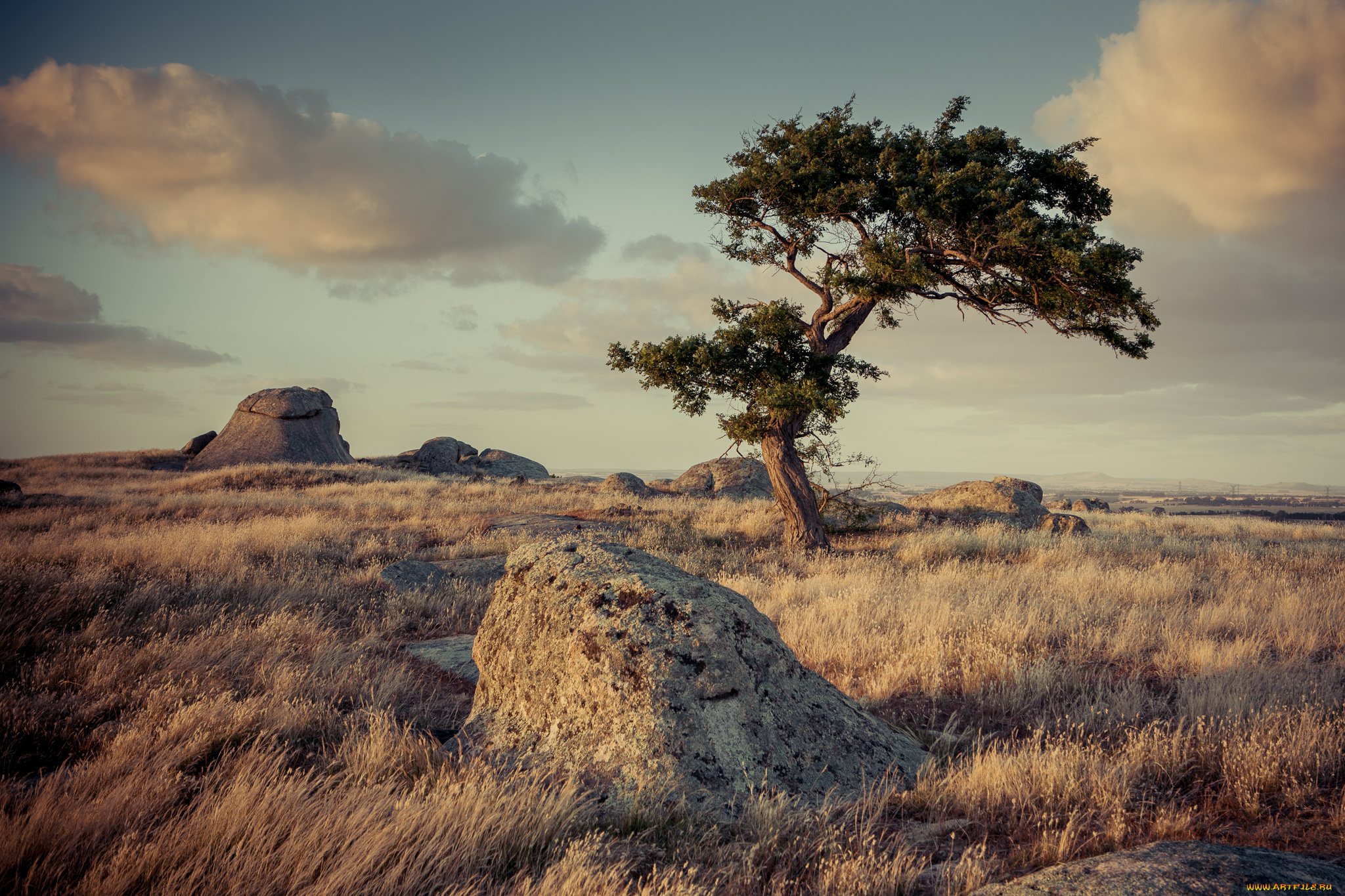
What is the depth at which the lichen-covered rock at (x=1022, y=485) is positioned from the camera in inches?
852

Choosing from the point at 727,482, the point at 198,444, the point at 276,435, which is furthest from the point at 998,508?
the point at 198,444

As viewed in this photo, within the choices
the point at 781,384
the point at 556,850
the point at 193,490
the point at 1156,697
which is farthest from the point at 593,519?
the point at 193,490

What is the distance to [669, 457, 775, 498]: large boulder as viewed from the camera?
28.1m

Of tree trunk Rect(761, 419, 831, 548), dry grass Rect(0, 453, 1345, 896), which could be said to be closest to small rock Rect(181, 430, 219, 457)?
dry grass Rect(0, 453, 1345, 896)

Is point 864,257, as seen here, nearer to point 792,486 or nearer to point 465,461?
point 792,486

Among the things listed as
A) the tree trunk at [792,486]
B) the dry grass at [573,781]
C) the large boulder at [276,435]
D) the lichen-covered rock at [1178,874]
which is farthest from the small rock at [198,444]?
the lichen-covered rock at [1178,874]

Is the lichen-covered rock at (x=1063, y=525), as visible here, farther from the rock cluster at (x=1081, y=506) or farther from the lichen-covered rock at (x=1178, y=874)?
the lichen-covered rock at (x=1178, y=874)

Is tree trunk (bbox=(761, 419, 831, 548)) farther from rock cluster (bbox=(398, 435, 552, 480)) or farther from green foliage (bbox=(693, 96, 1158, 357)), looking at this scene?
rock cluster (bbox=(398, 435, 552, 480))

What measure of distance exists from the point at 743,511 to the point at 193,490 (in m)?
19.2

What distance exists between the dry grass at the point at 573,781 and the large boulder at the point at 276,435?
23348 mm

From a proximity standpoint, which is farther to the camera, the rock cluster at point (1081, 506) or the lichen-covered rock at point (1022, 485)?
the rock cluster at point (1081, 506)

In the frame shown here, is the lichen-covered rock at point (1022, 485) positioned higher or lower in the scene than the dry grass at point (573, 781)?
higher

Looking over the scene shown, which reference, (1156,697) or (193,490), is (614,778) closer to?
(1156,697)

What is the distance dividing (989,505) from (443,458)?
27.8m
